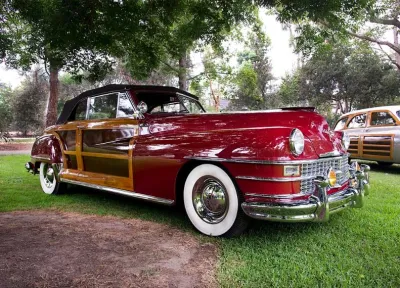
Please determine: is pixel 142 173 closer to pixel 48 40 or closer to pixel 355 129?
pixel 48 40

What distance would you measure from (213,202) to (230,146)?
633mm

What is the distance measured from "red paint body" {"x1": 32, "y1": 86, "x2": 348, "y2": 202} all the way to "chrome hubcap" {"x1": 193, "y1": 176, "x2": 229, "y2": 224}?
0.70 ft

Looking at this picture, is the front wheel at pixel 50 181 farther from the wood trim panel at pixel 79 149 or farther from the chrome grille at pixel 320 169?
the chrome grille at pixel 320 169

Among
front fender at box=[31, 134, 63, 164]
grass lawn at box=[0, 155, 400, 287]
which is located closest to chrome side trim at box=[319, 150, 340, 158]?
grass lawn at box=[0, 155, 400, 287]

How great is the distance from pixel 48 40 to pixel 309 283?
4.75 metres

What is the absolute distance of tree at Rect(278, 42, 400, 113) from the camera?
1738cm

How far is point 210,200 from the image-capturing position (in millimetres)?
3314

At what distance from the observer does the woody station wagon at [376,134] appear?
7.58 meters

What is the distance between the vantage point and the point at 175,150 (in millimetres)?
3500

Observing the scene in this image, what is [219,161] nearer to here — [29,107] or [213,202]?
[213,202]

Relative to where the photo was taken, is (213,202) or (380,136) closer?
(213,202)

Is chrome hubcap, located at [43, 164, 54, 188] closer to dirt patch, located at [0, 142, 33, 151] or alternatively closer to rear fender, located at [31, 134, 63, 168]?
rear fender, located at [31, 134, 63, 168]

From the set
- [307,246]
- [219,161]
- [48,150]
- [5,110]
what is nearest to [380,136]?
[307,246]

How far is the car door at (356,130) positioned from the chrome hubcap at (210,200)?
6427mm
